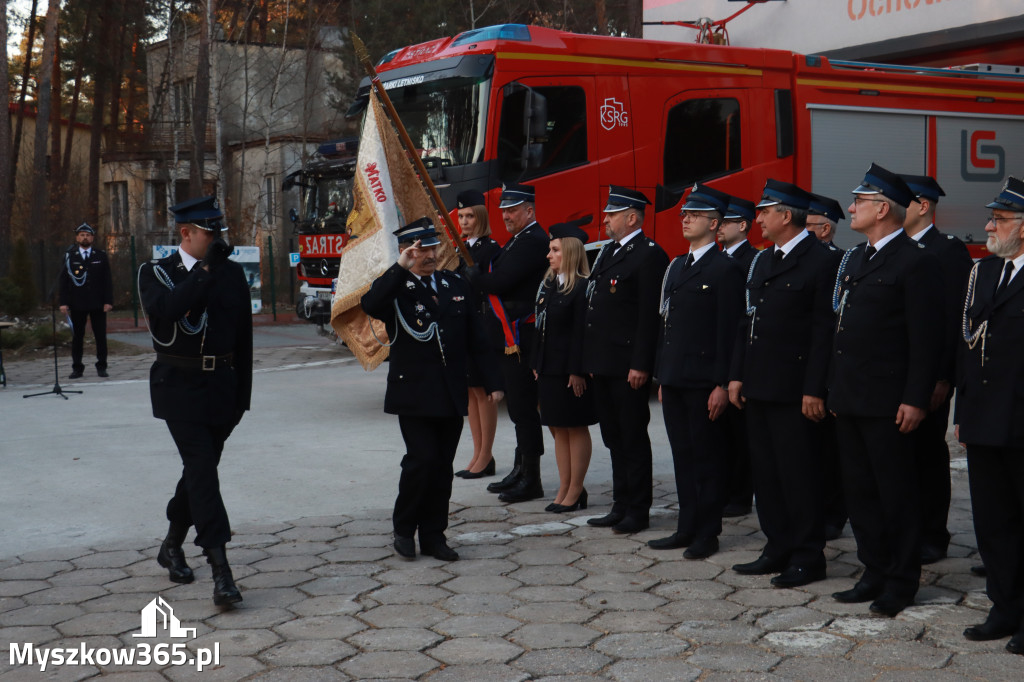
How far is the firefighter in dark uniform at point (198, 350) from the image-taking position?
493 centimetres

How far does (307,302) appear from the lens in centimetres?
1516

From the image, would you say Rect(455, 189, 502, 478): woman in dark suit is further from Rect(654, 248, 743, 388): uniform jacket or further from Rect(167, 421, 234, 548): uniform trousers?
Rect(167, 421, 234, 548): uniform trousers

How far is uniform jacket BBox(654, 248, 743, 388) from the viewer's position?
5609mm

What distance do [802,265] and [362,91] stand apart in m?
6.68

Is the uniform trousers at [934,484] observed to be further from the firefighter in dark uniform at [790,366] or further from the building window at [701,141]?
the building window at [701,141]

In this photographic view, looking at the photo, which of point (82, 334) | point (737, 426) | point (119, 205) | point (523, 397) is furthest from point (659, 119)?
point (119, 205)

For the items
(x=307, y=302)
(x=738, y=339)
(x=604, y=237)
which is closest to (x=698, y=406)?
(x=738, y=339)

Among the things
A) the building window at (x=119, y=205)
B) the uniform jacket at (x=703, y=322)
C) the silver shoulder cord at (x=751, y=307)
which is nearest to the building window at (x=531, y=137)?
the uniform jacket at (x=703, y=322)

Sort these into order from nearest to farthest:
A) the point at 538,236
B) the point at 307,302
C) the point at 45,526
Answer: the point at 45,526 → the point at 538,236 → the point at 307,302

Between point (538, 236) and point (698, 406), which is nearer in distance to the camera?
point (698, 406)

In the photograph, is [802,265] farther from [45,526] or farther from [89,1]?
[89,1]

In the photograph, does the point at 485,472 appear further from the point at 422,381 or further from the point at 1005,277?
the point at 1005,277

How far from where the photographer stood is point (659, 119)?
10531 millimetres

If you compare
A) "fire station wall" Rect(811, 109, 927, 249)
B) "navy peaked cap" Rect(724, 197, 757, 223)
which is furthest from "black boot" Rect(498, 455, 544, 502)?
"fire station wall" Rect(811, 109, 927, 249)
